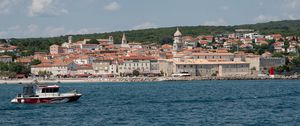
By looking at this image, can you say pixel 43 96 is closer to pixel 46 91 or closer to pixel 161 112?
pixel 46 91

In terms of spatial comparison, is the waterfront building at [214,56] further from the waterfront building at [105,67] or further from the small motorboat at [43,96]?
the small motorboat at [43,96]

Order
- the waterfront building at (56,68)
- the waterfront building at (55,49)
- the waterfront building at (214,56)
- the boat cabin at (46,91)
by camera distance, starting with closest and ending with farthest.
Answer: the boat cabin at (46,91)
the waterfront building at (56,68)
the waterfront building at (214,56)
the waterfront building at (55,49)

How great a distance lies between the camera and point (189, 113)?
140 ft

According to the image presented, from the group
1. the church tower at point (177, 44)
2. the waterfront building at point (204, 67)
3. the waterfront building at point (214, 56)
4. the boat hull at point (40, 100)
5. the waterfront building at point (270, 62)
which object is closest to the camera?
the boat hull at point (40, 100)

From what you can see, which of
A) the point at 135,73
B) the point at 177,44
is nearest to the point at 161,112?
the point at 135,73

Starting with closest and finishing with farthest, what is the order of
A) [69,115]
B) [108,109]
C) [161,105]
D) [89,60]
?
[69,115], [108,109], [161,105], [89,60]

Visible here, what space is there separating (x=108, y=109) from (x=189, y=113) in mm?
5570

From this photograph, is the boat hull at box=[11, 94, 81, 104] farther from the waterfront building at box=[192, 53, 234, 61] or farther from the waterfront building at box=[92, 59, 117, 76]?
the waterfront building at box=[192, 53, 234, 61]

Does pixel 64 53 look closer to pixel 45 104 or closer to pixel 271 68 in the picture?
pixel 271 68

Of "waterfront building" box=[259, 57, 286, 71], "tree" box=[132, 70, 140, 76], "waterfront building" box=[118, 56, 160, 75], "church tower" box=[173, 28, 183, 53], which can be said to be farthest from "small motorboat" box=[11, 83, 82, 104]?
"church tower" box=[173, 28, 183, 53]

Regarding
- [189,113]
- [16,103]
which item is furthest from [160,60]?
[189,113]

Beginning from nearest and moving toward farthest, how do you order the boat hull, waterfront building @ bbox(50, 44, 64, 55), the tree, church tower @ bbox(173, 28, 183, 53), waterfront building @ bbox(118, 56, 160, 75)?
the boat hull → the tree → waterfront building @ bbox(118, 56, 160, 75) → church tower @ bbox(173, 28, 183, 53) → waterfront building @ bbox(50, 44, 64, 55)

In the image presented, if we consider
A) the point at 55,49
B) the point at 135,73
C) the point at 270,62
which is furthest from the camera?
the point at 55,49

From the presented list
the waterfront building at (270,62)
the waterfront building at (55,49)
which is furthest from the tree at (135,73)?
the waterfront building at (55,49)
